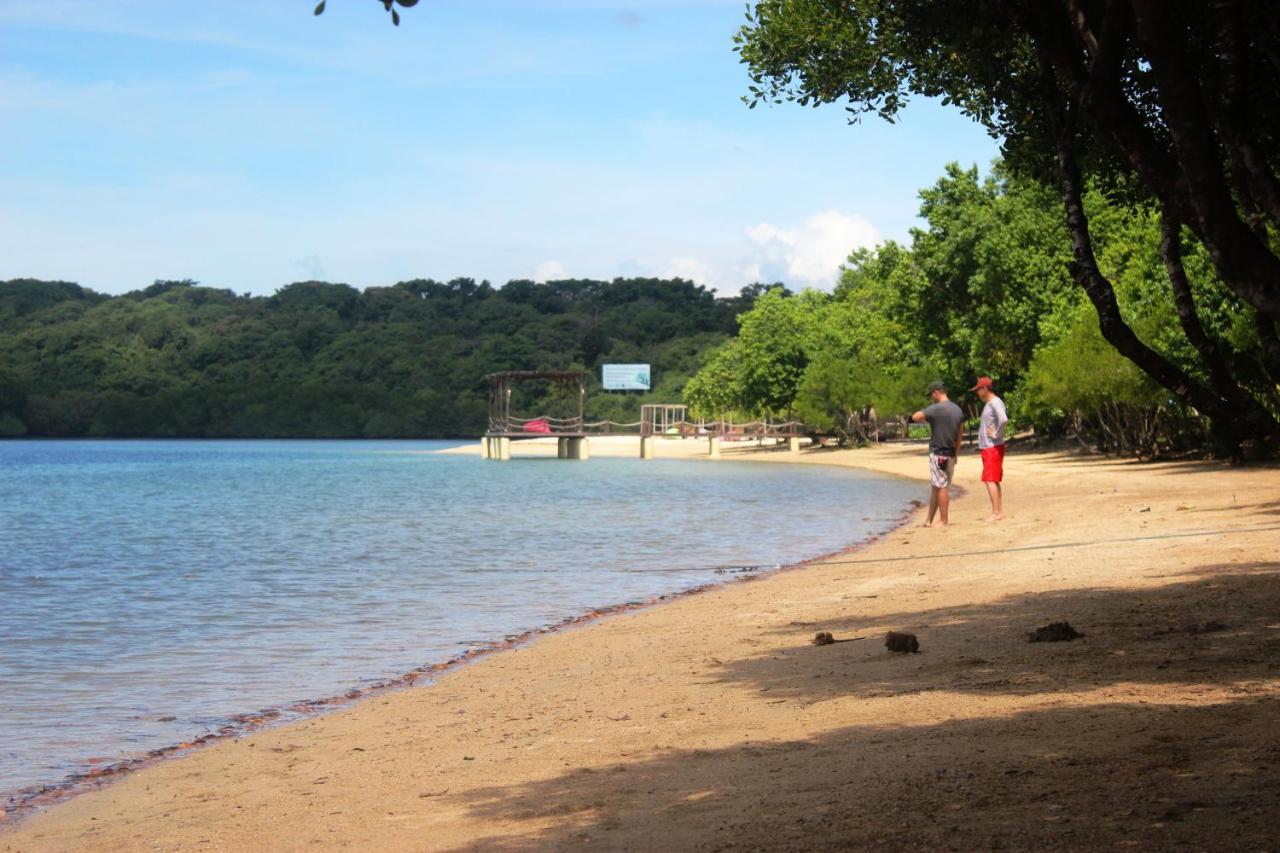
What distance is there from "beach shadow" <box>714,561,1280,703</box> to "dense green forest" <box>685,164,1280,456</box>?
1.92 m

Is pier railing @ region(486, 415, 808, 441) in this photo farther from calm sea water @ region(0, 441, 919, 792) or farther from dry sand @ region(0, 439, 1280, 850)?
dry sand @ region(0, 439, 1280, 850)

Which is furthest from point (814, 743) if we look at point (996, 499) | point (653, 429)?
point (653, 429)

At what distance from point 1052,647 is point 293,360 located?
170 m

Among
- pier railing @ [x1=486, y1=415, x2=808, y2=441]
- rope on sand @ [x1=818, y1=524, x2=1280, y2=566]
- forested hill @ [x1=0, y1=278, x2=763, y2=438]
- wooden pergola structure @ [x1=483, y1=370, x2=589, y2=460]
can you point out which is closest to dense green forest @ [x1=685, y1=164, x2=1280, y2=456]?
rope on sand @ [x1=818, y1=524, x2=1280, y2=566]

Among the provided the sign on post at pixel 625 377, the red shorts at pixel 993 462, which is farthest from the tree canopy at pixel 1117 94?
the sign on post at pixel 625 377

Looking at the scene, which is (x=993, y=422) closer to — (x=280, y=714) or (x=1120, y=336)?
(x=280, y=714)

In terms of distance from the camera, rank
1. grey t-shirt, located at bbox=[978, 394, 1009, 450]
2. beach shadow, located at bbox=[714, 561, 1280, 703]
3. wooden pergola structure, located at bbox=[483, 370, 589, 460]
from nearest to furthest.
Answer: beach shadow, located at bbox=[714, 561, 1280, 703] < grey t-shirt, located at bbox=[978, 394, 1009, 450] < wooden pergola structure, located at bbox=[483, 370, 589, 460]

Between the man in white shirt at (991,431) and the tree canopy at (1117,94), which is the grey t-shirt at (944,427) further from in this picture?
the tree canopy at (1117,94)

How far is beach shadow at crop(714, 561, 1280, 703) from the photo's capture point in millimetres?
8039

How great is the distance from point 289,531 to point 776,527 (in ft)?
37.8

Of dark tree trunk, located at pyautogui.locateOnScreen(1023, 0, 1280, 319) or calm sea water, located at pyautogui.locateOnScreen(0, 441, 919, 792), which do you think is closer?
dark tree trunk, located at pyautogui.locateOnScreen(1023, 0, 1280, 319)

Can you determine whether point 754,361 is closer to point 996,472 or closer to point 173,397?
point 996,472

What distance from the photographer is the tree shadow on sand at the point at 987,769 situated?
5133mm

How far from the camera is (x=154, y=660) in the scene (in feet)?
43.4
